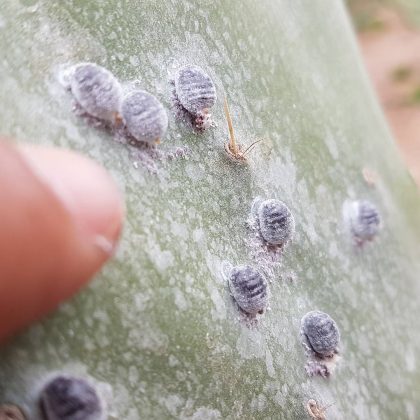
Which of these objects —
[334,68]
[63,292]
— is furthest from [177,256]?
[334,68]

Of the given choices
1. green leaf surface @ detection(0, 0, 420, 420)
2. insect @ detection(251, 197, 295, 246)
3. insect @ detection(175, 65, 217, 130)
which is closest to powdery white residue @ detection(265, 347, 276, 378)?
green leaf surface @ detection(0, 0, 420, 420)

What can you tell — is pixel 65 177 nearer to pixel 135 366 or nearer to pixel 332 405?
pixel 135 366

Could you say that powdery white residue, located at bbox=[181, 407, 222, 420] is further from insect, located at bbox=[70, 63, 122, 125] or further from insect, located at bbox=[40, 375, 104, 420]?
insect, located at bbox=[70, 63, 122, 125]

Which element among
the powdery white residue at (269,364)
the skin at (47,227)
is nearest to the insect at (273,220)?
the powdery white residue at (269,364)

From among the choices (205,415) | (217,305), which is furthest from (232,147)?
(205,415)

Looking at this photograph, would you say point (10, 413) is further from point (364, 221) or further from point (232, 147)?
point (364, 221)

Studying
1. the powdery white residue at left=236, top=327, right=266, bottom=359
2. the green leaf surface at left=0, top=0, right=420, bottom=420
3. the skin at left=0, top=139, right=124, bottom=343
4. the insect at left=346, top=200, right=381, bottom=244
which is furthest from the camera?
the insect at left=346, top=200, right=381, bottom=244

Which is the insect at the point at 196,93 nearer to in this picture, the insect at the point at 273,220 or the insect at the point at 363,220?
the insect at the point at 273,220
